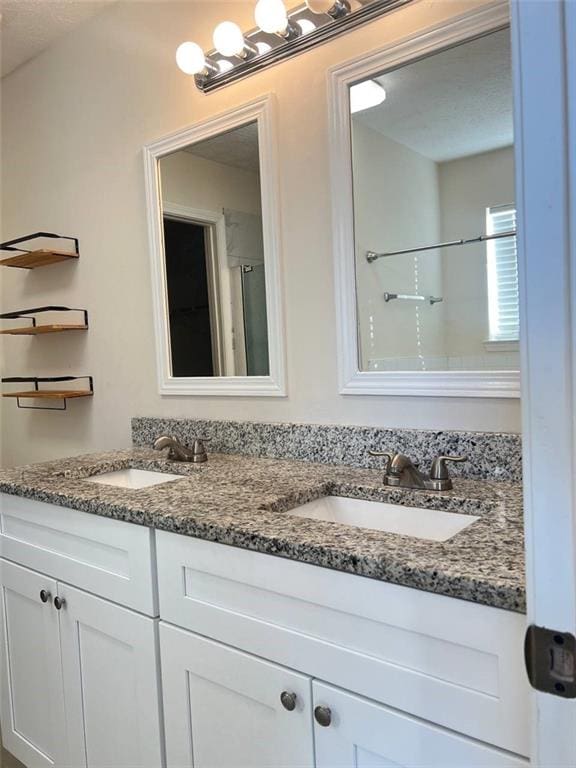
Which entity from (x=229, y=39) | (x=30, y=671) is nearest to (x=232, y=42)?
(x=229, y=39)

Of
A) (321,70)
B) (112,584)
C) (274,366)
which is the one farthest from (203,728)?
(321,70)

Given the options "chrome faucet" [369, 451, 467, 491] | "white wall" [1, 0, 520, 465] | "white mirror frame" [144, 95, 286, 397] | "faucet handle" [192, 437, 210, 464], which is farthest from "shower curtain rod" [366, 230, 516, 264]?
"faucet handle" [192, 437, 210, 464]

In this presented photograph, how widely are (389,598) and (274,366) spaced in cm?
94

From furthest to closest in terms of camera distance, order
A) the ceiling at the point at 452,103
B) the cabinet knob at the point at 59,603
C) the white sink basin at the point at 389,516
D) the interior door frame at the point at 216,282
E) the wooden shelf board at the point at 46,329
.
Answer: the wooden shelf board at the point at 46,329 < the interior door frame at the point at 216,282 < the cabinet knob at the point at 59,603 < the ceiling at the point at 452,103 < the white sink basin at the point at 389,516

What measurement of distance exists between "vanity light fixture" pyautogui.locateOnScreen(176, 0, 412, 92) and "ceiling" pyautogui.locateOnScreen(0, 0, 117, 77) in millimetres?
656

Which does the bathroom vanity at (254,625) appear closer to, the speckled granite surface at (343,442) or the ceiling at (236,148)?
the speckled granite surface at (343,442)

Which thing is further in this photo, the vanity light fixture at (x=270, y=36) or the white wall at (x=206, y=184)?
the white wall at (x=206, y=184)

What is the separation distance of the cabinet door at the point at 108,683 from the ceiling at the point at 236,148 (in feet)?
4.13


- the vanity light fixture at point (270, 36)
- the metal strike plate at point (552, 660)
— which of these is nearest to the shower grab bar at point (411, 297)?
the vanity light fixture at point (270, 36)

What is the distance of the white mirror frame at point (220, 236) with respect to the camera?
1604mm

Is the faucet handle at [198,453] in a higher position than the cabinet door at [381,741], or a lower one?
higher

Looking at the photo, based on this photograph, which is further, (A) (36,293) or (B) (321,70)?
(A) (36,293)

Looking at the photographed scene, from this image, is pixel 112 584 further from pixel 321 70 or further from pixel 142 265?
pixel 321 70

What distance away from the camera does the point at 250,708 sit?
39.3 inches
